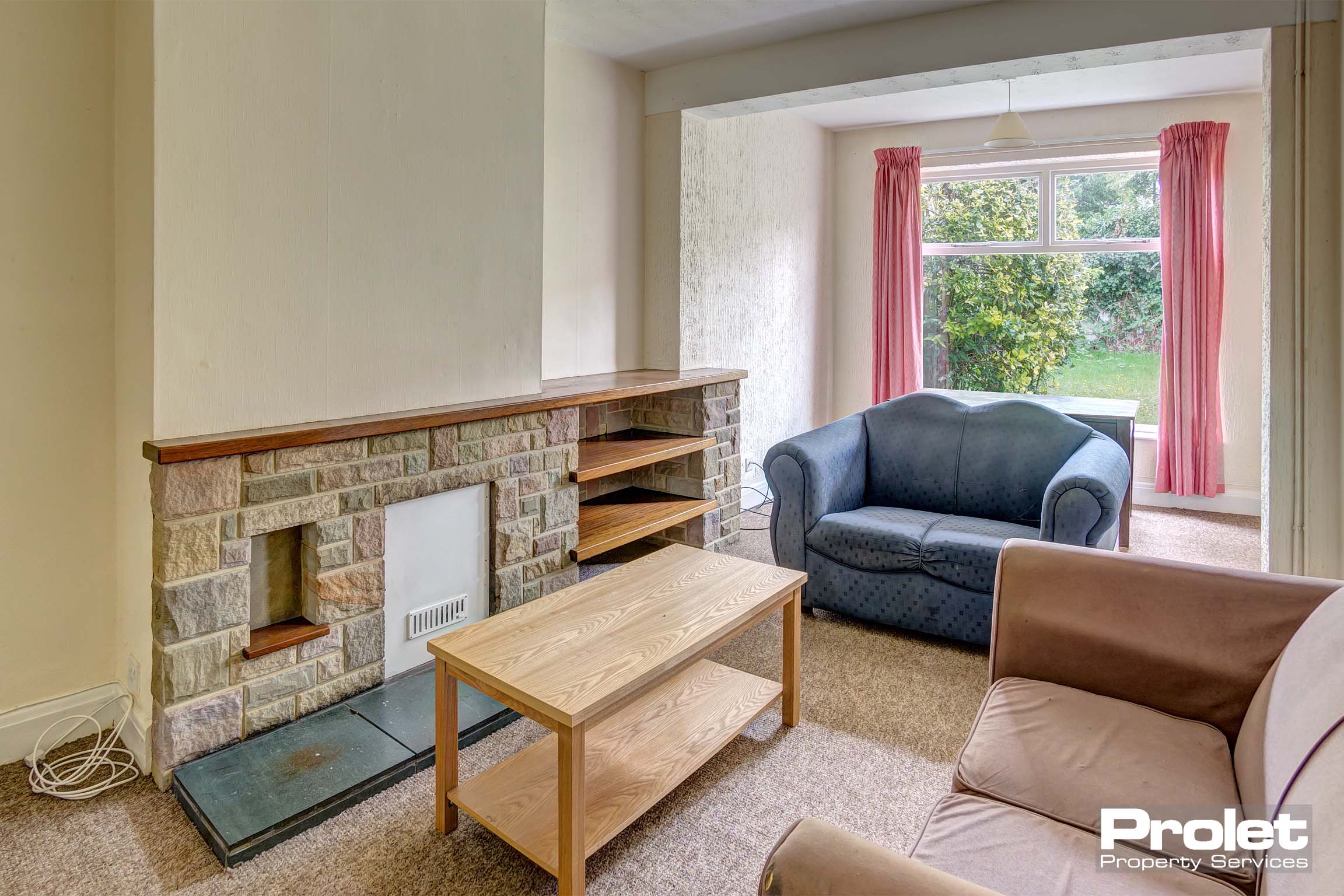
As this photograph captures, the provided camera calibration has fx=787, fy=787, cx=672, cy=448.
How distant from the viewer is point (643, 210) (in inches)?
160

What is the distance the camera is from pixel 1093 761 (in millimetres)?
1415

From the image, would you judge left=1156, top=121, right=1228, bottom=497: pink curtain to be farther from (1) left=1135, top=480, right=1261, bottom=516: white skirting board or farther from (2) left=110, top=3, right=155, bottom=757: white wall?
(2) left=110, top=3, right=155, bottom=757: white wall

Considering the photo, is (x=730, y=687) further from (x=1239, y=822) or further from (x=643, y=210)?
(x=643, y=210)

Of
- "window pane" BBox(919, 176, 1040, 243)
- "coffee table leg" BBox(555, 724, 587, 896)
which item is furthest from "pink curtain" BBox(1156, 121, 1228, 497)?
"coffee table leg" BBox(555, 724, 587, 896)

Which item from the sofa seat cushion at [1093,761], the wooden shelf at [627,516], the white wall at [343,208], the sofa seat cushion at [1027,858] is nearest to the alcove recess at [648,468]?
the wooden shelf at [627,516]

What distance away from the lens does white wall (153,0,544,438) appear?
6.49 feet

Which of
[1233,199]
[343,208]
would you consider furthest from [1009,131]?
[343,208]

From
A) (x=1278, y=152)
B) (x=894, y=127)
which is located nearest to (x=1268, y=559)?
(x=1278, y=152)

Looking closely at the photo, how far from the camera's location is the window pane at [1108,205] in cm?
499

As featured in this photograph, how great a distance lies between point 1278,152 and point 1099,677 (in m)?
2.12

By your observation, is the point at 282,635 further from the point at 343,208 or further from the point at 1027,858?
the point at 1027,858

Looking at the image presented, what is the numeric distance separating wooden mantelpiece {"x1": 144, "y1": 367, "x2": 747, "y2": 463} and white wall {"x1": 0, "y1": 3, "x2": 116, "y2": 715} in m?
0.38

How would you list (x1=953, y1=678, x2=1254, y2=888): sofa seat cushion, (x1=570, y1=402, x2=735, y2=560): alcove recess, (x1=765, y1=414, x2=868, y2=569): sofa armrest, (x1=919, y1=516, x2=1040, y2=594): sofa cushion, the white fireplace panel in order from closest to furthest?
(x1=953, y1=678, x2=1254, y2=888): sofa seat cushion
the white fireplace panel
(x1=919, y1=516, x2=1040, y2=594): sofa cushion
(x1=765, y1=414, x2=868, y2=569): sofa armrest
(x1=570, y1=402, x2=735, y2=560): alcove recess

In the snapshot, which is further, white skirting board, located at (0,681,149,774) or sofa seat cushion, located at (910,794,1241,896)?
white skirting board, located at (0,681,149,774)
